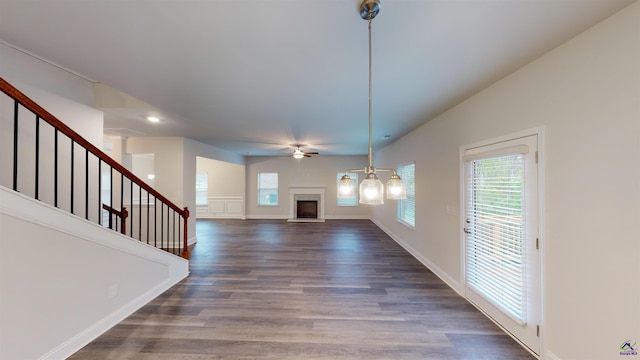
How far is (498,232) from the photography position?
2.20 m

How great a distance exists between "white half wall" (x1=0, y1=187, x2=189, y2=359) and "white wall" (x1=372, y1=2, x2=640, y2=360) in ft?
12.4

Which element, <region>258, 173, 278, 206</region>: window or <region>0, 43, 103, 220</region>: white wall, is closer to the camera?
<region>0, 43, 103, 220</region>: white wall

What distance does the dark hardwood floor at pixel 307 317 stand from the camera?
1887 millimetres

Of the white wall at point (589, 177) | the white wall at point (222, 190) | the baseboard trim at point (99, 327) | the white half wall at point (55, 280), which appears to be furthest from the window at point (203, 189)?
the white wall at point (589, 177)

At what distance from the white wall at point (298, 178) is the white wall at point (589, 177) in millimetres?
6291

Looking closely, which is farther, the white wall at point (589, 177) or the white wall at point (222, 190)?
the white wall at point (222, 190)

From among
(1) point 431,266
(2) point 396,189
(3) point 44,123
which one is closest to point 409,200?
(1) point 431,266

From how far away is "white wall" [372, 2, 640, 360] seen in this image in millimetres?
1262

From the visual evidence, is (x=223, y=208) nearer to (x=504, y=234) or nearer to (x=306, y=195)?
(x=306, y=195)

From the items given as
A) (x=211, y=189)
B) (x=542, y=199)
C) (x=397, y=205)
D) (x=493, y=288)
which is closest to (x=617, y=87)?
(x=542, y=199)

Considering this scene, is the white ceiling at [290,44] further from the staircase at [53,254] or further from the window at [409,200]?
the window at [409,200]

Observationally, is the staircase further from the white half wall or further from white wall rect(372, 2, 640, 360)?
white wall rect(372, 2, 640, 360)

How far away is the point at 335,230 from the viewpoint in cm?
645

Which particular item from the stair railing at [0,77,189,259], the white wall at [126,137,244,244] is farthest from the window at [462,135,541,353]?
the white wall at [126,137,244,244]
